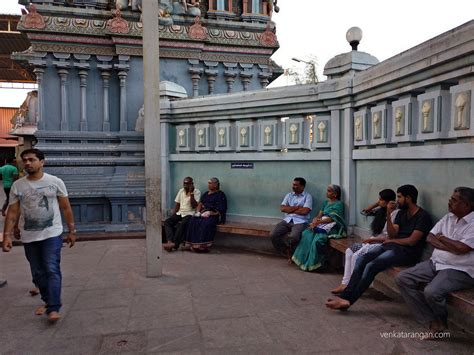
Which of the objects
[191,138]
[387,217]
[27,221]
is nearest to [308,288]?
[387,217]

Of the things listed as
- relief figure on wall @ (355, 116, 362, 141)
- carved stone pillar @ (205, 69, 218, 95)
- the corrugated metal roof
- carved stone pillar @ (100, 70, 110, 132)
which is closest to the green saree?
relief figure on wall @ (355, 116, 362, 141)

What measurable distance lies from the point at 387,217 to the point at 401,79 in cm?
136

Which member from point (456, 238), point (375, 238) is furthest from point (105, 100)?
point (456, 238)

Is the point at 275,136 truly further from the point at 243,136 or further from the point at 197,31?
the point at 197,31

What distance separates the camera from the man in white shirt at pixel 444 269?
125 inches

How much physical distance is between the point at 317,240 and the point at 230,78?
21.3 feet

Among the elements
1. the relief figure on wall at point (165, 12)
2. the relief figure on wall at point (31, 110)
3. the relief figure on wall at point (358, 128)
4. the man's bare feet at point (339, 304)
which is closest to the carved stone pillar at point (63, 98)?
the relief figure on wall at point (31, 110)

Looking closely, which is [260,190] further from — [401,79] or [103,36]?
[103,36]

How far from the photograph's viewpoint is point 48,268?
3795 mm

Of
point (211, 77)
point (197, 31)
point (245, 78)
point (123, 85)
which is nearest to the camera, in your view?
point (123, 85)

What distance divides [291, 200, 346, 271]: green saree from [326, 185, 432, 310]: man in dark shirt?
47.4 inches

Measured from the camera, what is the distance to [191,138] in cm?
732

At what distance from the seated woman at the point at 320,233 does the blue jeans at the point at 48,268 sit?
9.11 feet

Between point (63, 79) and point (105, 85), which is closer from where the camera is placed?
point (63, 79)
